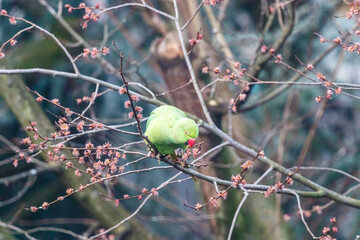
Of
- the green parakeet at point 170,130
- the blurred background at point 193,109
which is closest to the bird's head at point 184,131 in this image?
the green parakeet at point 170,130

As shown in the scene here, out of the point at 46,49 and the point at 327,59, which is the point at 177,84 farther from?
the point at 327,59

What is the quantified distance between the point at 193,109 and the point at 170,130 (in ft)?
5.23

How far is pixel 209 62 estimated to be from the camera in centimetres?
372

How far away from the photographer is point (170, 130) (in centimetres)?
191

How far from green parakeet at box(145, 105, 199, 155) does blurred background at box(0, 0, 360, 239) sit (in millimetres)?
1157

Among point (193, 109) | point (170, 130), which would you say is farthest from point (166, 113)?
point (193, 109)

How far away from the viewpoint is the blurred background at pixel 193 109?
3.65m

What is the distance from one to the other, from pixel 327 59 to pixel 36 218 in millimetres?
4289

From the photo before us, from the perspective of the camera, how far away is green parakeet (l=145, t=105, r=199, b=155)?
6.17 feet

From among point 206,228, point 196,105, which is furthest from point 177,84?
point 206,228

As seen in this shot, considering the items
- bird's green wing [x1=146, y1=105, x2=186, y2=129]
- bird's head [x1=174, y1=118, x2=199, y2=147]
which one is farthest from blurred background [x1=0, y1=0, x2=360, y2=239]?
bird's head [x1=174, y1=118, x2=199, y2=147]

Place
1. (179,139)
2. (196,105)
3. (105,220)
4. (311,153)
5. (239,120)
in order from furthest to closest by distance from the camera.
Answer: (311,153) → (239,120) → (105,220) → (196,105) → (179,139)

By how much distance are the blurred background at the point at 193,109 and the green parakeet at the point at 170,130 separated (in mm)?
1157

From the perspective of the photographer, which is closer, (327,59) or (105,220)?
(105,220)
